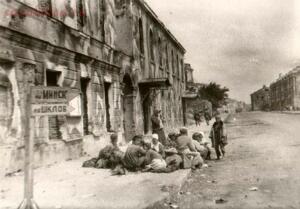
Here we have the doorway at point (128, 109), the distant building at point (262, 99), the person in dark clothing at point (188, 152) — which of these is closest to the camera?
the person in dark clothing at point (188, 152)

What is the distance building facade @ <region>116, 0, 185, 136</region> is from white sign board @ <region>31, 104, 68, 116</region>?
12829mm

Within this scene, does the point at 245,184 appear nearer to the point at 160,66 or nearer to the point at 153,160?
the point at 153,160

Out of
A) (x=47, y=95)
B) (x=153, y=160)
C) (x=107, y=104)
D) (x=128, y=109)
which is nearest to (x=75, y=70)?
(x=107, y=104)

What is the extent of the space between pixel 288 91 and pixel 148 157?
76268 mm

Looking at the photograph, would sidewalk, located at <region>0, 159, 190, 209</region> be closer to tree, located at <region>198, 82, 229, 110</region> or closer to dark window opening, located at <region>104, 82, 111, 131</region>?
dark window opening, located at <region>104, 82, 111, 131</region>

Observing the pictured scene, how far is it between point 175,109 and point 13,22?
72.4 feet

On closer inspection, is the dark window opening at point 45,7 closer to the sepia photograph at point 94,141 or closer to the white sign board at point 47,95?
the sepia photograph at point 94,141

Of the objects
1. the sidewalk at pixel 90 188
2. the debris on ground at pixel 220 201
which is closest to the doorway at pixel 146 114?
the sidewalk at pixel 90 188

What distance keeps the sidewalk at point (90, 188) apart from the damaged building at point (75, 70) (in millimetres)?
1149

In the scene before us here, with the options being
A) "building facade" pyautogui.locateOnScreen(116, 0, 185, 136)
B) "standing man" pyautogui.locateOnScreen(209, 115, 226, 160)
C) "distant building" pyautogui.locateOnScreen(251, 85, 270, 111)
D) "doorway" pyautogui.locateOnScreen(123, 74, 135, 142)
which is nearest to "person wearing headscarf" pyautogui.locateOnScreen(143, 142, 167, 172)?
"standing man" pyautogui.locateOnScreen(209, 115, 226, 160)

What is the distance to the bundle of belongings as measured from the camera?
30.9 ft

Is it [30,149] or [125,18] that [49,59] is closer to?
[30,149]

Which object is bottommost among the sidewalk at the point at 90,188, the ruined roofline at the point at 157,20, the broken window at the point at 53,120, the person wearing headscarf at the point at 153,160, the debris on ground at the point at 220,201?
the debris on ground at the point at 220,201

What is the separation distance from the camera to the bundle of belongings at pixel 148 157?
9406mm
